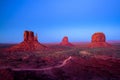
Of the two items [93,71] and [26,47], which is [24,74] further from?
[26,47]

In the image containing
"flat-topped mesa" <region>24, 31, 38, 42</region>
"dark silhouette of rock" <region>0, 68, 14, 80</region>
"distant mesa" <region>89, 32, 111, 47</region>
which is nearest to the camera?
"dark silhouette of rock" <region>0, 68, 14, 80</region>

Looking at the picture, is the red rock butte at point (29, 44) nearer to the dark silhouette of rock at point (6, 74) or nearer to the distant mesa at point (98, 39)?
the distant mesa at point (98, 39)

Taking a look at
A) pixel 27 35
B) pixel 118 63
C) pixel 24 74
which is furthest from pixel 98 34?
pixel 24 74

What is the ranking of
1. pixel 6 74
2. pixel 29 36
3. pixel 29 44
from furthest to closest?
1. pixel 29 36
2. pixel 29 44
3. pixel 6 74

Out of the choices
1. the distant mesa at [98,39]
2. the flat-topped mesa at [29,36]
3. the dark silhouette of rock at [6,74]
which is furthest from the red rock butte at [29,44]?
the dark silhouette of rock at [6,74]

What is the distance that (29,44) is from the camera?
93.4 metres

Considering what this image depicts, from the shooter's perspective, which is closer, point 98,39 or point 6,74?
point 6,74

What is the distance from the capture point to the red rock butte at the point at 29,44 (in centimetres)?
9025

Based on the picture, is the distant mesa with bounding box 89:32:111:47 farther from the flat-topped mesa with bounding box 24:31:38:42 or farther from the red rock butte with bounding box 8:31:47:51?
the flat-topped mesa with bounding box 24:31:38:42

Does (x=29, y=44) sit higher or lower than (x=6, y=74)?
higher

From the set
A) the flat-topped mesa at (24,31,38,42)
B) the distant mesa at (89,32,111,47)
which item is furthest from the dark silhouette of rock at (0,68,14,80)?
the distant mesa at (89,32,111,47)

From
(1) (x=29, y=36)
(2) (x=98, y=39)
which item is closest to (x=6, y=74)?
(1) (x=29, y=36)

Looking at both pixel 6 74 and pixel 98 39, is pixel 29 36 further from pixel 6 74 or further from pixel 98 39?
pixel 6 74

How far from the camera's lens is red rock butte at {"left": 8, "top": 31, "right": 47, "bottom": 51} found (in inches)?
3553
